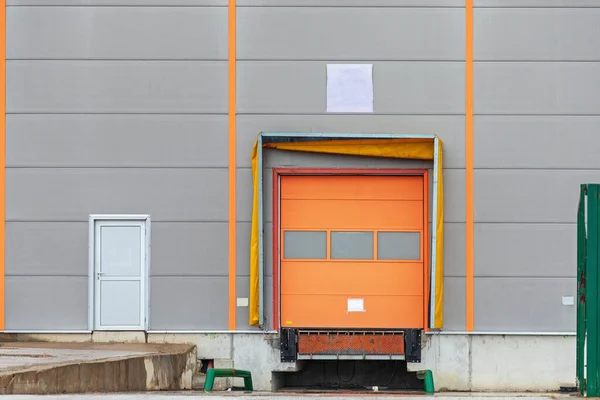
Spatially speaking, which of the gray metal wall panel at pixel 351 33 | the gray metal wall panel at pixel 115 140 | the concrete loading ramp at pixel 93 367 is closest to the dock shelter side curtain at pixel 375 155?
the gray metal wall panel at pixel 115 140

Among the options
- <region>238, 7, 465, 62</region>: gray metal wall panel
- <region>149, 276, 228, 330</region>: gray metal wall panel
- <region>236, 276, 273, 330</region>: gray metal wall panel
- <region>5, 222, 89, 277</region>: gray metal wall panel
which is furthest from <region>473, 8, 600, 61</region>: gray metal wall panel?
<region>5, 222, 89, 277</region>: gray metal wall panel

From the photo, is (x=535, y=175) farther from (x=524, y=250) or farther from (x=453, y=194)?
(x=453, y=194)

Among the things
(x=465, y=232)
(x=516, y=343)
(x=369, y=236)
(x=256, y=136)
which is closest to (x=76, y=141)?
(x=256, y=136)

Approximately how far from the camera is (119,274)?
723 inches

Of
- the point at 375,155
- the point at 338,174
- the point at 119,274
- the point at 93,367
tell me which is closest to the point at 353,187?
the point at 338,174

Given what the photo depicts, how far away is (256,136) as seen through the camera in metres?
18.2

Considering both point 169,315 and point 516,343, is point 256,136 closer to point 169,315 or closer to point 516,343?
point 169,315

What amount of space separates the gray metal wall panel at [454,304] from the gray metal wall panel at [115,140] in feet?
15.1

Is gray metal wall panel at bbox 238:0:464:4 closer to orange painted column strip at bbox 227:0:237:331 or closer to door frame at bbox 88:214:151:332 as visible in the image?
orange painted column strip at bbox 227:0:237:331

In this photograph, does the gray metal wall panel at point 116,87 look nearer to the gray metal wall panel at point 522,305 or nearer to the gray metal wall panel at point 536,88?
the gray metal wall panel at point 536,88

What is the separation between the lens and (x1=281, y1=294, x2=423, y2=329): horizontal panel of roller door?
60.2 feet

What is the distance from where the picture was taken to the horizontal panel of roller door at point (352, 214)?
18375 mm

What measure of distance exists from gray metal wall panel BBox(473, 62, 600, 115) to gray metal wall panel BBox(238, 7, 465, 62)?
714 millimetres

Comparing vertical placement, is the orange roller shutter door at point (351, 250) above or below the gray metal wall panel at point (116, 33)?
below
